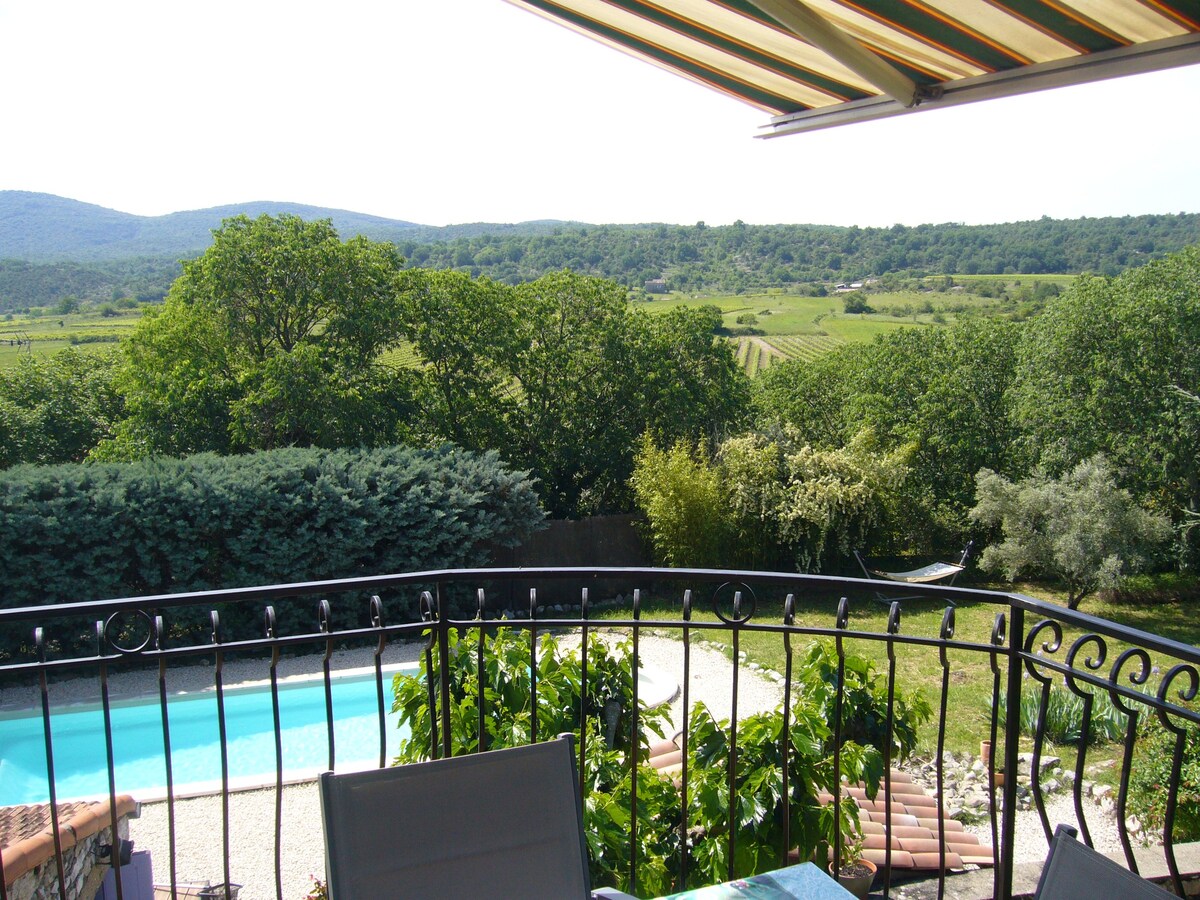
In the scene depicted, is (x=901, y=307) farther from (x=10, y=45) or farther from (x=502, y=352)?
(x=10, y=45)

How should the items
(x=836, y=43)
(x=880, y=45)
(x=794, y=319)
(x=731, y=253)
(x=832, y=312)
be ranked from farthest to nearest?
1. (x=731, y=253)
2. (x=832, y=312)
3. (x=794, y=319)
4. (x=880, y=45)
5. (x=836, y=43)

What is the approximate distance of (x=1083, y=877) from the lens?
4.99 feet

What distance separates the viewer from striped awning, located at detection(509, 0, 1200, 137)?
2.21 m

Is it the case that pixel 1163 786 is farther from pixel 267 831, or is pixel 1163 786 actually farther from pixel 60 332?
pixel 60 332

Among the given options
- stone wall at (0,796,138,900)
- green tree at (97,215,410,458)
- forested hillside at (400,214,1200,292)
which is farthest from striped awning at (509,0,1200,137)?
forested hillside at (400,214,1200,292)

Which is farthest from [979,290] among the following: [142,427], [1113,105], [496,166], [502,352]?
[1113,105]

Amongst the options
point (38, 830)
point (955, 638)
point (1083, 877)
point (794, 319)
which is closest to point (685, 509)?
point (955, 638)

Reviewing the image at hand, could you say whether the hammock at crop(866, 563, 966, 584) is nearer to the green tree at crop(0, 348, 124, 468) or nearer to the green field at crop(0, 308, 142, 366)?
the green tree at crop(0, 348, 124, 468)

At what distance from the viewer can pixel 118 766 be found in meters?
9.20

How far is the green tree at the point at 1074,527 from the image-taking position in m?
13.8

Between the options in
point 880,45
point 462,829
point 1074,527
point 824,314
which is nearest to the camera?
point 462,829

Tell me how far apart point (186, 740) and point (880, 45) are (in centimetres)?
956

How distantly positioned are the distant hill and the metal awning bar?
5616 centimetres

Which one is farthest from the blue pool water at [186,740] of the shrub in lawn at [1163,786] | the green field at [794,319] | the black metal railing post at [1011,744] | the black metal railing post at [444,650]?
the green field at [794,319]
